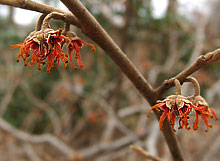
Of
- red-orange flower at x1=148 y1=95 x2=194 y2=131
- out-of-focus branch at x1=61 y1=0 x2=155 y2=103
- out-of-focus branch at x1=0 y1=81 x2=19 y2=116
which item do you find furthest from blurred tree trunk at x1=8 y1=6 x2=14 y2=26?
red-orange flower at x1=148 y1=95 x2=194 y2=131

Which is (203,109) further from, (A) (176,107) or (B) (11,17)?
(B) (11,17)

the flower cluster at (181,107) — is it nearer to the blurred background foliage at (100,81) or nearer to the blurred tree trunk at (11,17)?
the blurred background foliage at (100,81)

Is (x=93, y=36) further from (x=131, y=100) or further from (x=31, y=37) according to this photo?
(x=131, y=100)

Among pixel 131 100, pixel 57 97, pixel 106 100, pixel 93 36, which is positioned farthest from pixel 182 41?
pixel 93 36

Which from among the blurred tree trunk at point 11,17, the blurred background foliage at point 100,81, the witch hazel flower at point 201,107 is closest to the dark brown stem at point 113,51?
the witch hazel flower at point 201,107

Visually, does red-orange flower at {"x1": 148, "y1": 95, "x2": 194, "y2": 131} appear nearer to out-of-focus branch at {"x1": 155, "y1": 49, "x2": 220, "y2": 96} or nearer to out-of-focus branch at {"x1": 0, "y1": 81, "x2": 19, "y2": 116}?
out-of-focus branch at {"x1": 155, "y1": 49, "x2": 220, "y2": 96}

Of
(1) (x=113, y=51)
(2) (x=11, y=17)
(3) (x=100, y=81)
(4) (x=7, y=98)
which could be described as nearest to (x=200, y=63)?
(1) (x=113, y=51)

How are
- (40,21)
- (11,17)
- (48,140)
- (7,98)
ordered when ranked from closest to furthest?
1. (40,21)
2. (48,140)
3. (7,98)
4. (11,17)

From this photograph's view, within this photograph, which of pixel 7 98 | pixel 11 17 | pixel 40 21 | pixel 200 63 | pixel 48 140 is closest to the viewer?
pixel 200 63
